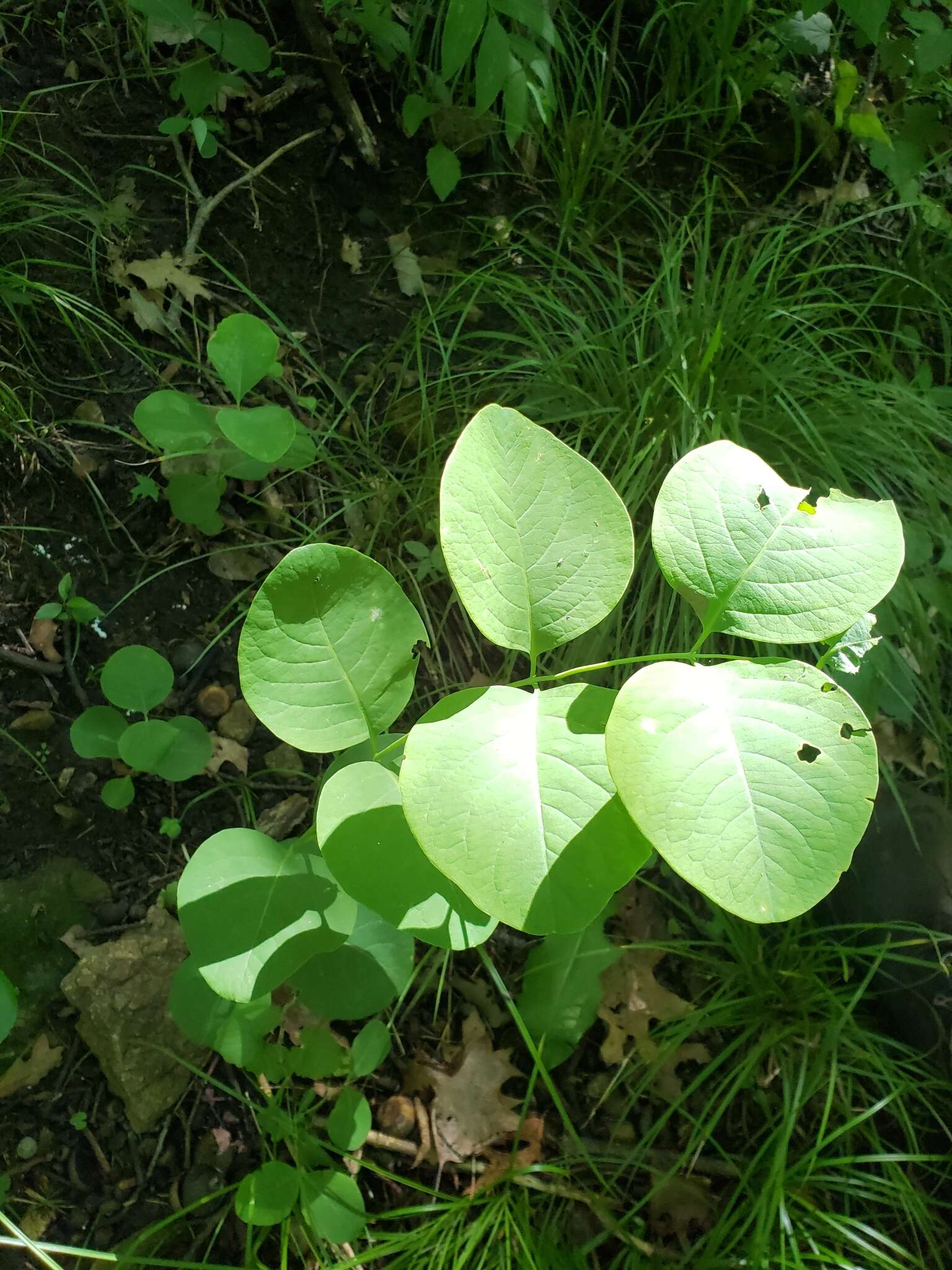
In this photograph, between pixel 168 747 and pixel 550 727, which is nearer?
pixel 550 727

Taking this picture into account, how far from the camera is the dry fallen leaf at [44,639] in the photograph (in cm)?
145

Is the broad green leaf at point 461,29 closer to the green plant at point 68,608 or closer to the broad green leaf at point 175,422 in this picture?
the broad green leaf at point 175,422

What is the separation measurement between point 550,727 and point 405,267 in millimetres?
1677

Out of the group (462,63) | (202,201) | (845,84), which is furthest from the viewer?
(845,84)

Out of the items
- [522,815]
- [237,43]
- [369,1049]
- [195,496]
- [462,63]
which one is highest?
[462,63]

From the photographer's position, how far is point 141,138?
179 cm

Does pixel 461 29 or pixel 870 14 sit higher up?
pixel 870 14

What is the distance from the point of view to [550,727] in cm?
60

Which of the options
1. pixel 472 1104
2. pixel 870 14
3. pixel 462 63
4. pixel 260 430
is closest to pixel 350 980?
pixel 472 1104

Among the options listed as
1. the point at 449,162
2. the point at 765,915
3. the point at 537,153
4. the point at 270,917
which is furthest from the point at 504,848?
the point at 537,153

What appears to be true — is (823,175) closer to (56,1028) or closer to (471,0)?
(471,0)

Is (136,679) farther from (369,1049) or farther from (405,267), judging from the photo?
(405,267)

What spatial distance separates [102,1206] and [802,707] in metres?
1.31

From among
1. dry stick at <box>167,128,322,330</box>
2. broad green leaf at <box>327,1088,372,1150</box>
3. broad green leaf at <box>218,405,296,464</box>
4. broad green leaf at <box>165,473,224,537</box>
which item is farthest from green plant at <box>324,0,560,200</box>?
broad green leaf at <box>327,1088,372,1150</box>
